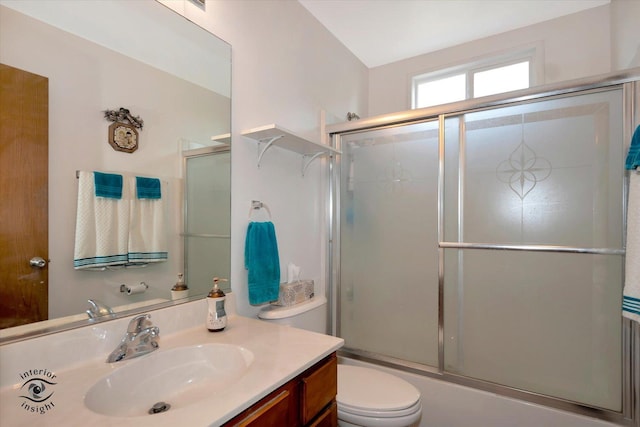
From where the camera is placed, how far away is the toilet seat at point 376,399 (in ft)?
4.40

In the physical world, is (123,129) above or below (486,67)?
below

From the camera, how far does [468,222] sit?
1.79 m

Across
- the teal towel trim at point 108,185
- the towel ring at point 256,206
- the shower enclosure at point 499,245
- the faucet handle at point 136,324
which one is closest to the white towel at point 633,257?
the shower enclosure at point 499,245

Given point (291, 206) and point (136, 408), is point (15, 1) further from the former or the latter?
point (291, 206)

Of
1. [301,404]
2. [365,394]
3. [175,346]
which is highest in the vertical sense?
[175,346]

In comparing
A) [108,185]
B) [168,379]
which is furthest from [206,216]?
[168,379]

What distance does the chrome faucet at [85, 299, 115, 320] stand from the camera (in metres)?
0.94

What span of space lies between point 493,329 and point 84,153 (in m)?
2.06

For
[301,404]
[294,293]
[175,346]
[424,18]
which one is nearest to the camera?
[301,404]

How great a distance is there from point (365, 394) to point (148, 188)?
132cm

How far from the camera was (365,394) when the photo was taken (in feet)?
4.77

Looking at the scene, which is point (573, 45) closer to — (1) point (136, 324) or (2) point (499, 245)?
(2) point (499, 245)

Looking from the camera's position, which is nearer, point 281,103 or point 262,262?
point 262,262

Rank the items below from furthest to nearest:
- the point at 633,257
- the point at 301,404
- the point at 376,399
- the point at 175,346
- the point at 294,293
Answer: the point at 294,293 → the point at 376,399 → the point at 633,257 → the point at 175,346 → the point at 301,404
